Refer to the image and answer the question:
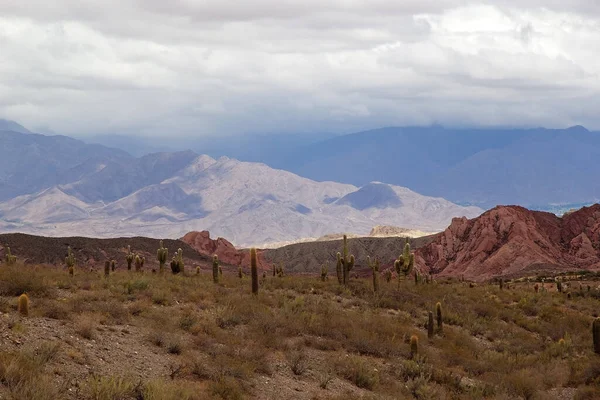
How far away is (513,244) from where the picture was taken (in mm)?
108250

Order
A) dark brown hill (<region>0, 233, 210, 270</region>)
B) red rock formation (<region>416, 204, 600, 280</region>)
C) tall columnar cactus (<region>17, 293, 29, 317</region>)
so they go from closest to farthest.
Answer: tall columnar cactus (<region>17, 293, 29, 317</region>)
red rock formation (<region>416, 204, 600, 280</region>)
dark brown hill (<region>0, 233, 210, 270</region>)

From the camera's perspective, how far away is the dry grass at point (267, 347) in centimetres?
1697

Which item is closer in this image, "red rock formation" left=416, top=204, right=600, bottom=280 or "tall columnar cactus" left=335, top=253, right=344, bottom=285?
"tall columnar cactus" left=335, top=253, right=344, bottom=285

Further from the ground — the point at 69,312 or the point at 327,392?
the point at 69,312

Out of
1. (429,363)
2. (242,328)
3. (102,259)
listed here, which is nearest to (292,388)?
(242,328)

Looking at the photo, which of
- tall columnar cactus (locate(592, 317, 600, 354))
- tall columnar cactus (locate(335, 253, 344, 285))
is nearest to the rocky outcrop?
tall columnar cactus (locate(335, 253, 344, 285))

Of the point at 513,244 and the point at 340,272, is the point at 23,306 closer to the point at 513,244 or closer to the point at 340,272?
the point at 340,272

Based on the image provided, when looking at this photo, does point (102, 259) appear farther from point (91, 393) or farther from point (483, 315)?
point (91, 393)

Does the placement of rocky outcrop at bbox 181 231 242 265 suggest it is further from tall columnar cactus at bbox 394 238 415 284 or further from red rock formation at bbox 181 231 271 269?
tall columnar cactus at bbox 394 238 415 284

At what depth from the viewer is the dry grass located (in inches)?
668

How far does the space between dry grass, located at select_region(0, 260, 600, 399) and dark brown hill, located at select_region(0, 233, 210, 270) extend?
70094 mm

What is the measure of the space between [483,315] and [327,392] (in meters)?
16.5

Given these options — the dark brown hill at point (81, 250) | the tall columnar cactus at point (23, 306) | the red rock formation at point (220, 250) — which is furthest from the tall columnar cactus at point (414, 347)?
the red rock formation at point (220, 250)

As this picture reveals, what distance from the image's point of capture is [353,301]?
32.5m
